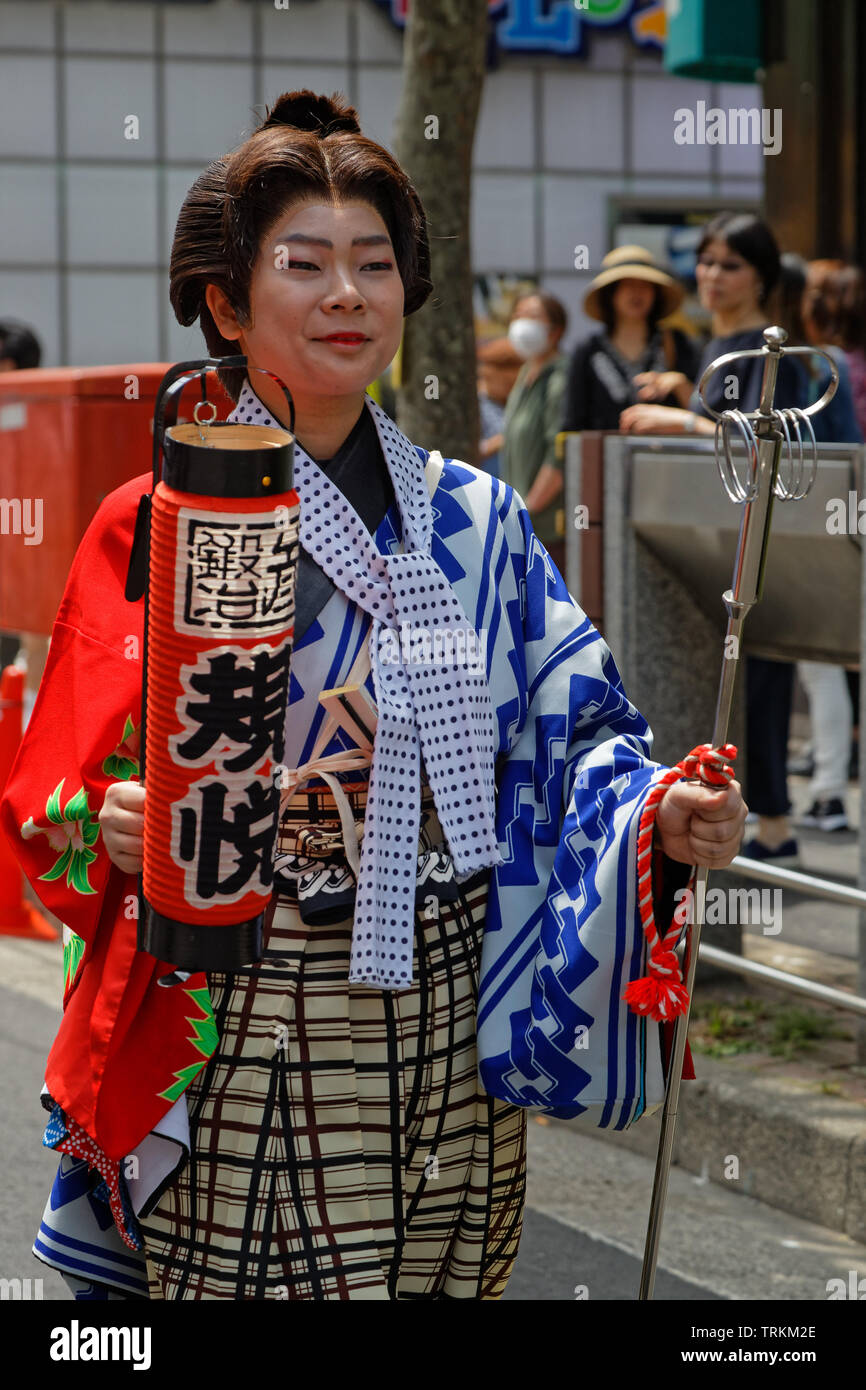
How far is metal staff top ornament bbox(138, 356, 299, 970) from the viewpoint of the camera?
185cm

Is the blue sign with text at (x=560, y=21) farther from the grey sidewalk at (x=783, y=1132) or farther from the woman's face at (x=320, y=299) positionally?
the woman's face at (x=320, y=299)

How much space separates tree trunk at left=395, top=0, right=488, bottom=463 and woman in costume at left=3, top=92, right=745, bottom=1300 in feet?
10.3

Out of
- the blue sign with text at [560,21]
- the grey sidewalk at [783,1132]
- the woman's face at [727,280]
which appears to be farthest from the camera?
the blue sign with text at [560,21]

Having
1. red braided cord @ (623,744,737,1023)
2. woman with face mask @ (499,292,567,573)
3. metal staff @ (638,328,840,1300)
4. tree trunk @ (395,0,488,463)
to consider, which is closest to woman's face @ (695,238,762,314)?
tree trunk @ (395,0,488,463)

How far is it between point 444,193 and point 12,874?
112 inches

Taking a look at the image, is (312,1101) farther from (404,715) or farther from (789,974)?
(789,974)

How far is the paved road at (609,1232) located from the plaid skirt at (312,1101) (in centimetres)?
144

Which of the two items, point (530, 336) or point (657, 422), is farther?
point (530, 336)

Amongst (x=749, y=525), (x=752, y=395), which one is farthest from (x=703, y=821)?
(x=752, y=395)

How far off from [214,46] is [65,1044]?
60.3 ft

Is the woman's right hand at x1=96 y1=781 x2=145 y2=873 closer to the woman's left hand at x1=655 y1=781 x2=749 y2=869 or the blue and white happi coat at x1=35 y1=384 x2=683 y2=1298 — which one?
the blue and white happi coat at x1=35 y1=384 x2=683 y2=1298

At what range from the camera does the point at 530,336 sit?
8836 mm

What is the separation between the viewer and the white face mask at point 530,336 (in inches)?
342

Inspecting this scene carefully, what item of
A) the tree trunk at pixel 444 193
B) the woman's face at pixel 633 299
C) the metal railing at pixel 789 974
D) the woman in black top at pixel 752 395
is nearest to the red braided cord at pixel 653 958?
the metal railing at pixel 789 974
